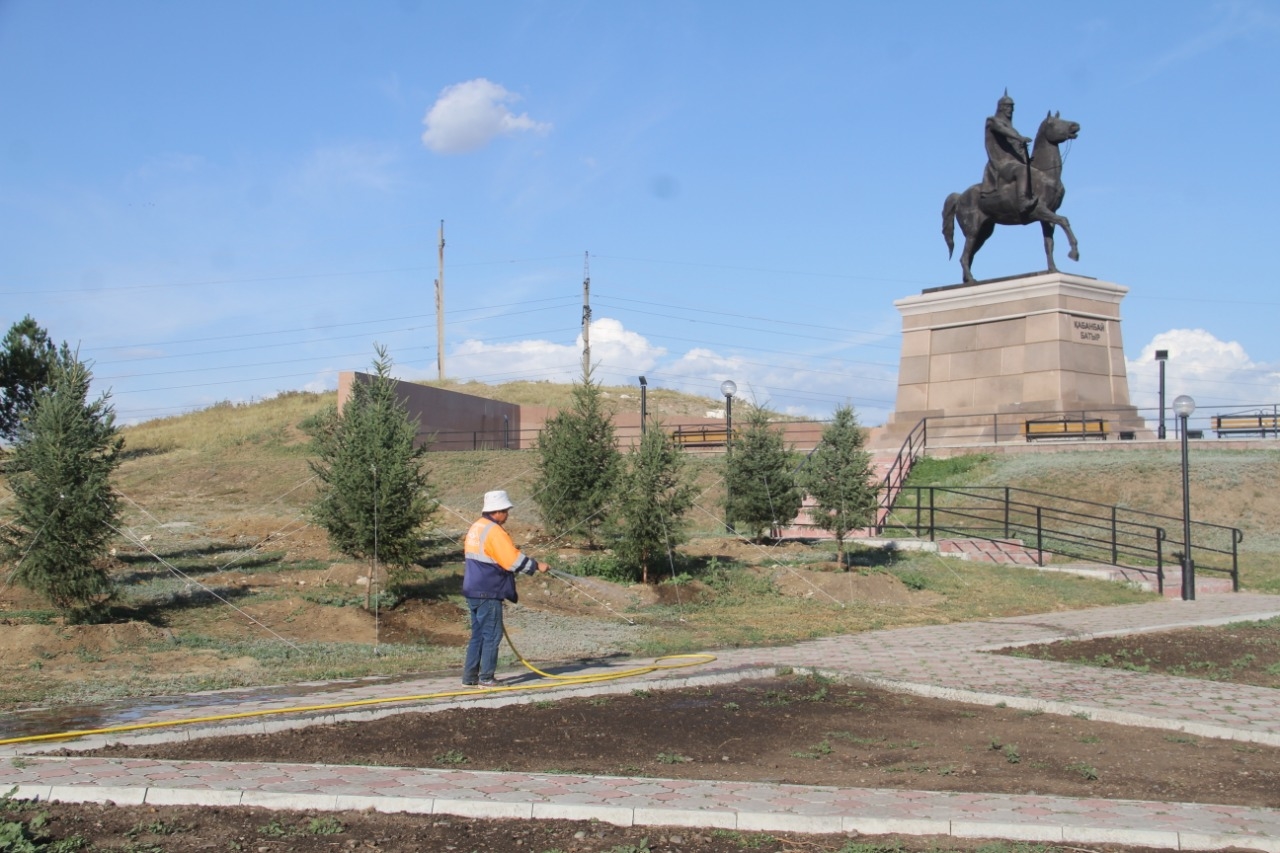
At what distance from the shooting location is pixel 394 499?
14797mm

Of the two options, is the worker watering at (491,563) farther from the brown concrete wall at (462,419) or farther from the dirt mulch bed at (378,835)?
the brown concrete wall at (462,419)

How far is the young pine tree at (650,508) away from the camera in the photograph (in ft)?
54.2

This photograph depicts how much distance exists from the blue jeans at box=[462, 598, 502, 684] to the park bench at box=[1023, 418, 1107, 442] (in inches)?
911

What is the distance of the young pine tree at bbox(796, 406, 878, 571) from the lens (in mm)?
18156

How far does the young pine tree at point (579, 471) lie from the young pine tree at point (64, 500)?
8.79 m

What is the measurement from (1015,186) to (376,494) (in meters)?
22.3

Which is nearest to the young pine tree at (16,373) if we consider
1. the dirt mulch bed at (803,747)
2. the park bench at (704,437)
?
the park bench at (704,437)

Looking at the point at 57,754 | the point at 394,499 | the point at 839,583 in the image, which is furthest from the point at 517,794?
the point at 839,583

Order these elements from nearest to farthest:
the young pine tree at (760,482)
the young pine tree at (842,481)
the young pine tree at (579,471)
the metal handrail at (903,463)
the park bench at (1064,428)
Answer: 1. the young pine tree at (842,481)
2. the young pine tree at (579,471)
3. the young pine tree at (760,482)
4. the metal handrail at (903,463)
5. the park bench at (1064,428)

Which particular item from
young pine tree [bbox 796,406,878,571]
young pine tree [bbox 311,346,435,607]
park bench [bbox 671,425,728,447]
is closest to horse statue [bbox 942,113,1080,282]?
park bench [bbox 671,425,728,447]

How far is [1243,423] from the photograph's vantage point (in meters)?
33.0

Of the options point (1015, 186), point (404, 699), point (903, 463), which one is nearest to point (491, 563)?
point (404, 699)

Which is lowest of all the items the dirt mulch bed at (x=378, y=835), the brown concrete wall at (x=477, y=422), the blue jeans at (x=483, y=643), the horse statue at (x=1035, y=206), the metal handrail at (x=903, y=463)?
the dirt mulch bed at (x=378, y=835)

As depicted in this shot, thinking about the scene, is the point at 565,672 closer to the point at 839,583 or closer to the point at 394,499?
the point at 394,499
